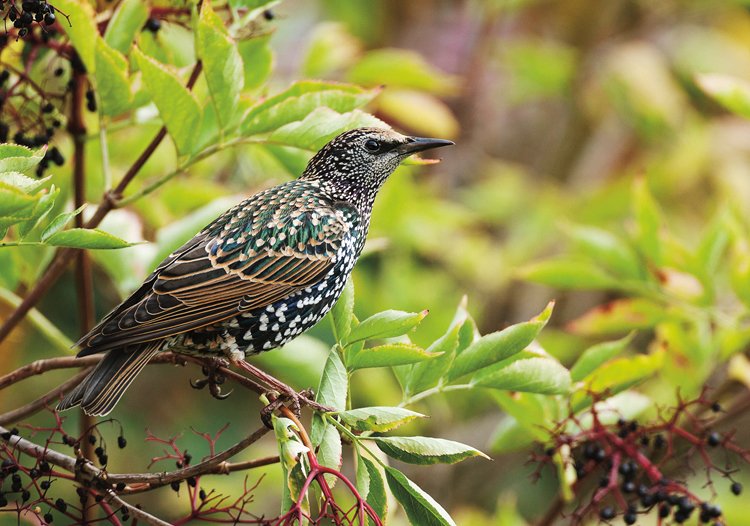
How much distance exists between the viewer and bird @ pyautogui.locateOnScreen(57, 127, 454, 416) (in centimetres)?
266

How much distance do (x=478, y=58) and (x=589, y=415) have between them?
4.71 m

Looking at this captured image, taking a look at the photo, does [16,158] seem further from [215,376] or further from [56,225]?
[215,376]

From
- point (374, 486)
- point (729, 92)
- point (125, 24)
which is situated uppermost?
point (125, 24)

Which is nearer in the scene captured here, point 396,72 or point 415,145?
point 415,145

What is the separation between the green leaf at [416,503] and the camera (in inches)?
88.4

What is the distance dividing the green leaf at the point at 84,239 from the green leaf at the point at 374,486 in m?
0.71

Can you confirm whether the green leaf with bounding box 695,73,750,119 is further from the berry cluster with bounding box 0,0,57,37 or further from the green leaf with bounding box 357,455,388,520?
the berry cluster with bounding box 0,0,57,37

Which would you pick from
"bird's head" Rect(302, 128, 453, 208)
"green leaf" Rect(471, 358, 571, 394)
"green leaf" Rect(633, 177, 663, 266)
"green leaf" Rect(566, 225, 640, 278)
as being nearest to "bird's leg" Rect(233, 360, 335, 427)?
"green leaf" Rect(471, 358, 571, 394)

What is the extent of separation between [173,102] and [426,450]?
1.08 m

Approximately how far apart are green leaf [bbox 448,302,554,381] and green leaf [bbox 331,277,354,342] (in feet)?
1.05

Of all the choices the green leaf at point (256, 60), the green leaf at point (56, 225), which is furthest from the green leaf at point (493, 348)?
the green leaf at point (256, 60)

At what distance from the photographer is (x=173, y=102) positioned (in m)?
2.60

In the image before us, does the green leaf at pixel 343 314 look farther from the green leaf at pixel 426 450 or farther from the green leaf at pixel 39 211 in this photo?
the green leaf at pixel 39 211

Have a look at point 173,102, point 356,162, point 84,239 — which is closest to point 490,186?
point 356,162
